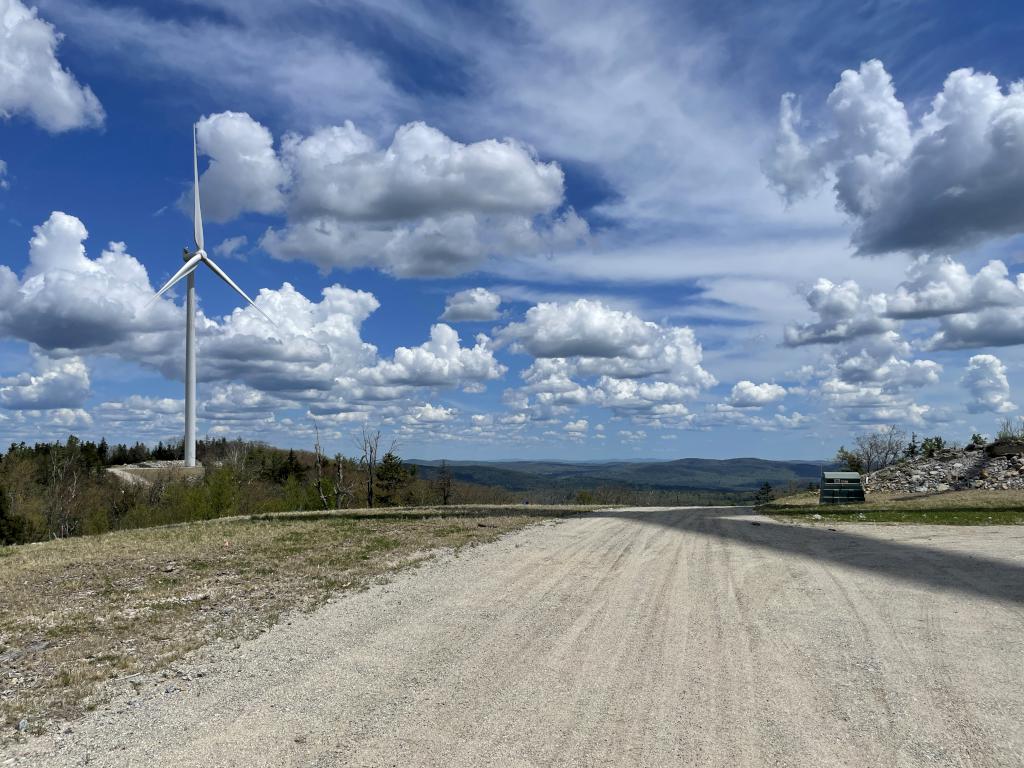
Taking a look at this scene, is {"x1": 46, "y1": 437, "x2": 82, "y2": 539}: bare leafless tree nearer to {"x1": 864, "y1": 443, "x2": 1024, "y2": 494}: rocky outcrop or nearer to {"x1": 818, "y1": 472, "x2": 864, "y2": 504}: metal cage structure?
{"x1": 818, "y1": 472, "x2": 864, "y2": 504}: metal cage structure

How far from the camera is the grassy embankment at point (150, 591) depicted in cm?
853

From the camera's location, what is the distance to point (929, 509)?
29469mm

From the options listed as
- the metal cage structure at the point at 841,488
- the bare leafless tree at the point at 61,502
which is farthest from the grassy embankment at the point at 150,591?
the bare leafless tree at the point at 61,502

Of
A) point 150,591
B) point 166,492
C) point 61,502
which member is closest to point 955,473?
point 150,591

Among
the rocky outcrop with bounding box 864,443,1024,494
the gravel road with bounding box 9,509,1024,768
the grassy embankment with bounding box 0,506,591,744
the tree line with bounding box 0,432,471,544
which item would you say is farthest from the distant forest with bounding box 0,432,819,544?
the gravel road with bounding box 9,509,1024,768

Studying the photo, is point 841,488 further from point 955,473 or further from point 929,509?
point 955,473

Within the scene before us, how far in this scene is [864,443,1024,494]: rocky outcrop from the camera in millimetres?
37562

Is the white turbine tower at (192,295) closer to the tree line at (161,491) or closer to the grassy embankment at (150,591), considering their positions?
the tree line at (161,491)

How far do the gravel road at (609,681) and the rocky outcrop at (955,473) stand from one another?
28.1m

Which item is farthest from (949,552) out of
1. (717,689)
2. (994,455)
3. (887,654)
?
(994,455)

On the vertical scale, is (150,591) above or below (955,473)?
below

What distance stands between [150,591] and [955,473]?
42.4 meters

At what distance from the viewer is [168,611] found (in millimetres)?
11852

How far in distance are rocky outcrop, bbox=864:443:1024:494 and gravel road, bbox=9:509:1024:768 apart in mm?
28054
